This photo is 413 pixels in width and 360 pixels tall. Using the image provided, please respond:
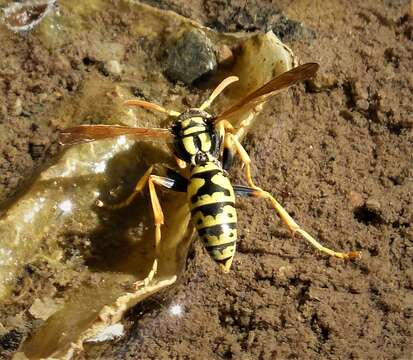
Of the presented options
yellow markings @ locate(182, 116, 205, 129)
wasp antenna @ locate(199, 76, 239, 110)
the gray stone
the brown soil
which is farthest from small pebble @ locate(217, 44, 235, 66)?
yellow markings @ locate(182, 116, 205, 129)

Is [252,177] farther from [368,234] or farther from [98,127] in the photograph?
[98,127]

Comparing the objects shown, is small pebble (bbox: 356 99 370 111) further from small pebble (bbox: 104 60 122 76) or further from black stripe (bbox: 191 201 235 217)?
small pebble (bbox: 104 60 122 76)

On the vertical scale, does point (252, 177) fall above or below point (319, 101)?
below

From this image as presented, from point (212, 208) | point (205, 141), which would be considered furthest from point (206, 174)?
point (205, 141)

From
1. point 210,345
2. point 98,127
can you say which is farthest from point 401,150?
point 98,127

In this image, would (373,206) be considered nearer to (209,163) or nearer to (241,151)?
(241,151)

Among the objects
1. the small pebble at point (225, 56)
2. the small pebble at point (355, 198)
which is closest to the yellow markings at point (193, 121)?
the small pebble at point (225, 56)

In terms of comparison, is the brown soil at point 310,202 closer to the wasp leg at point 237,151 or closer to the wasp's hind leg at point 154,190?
the wasp leg at point 237,151
